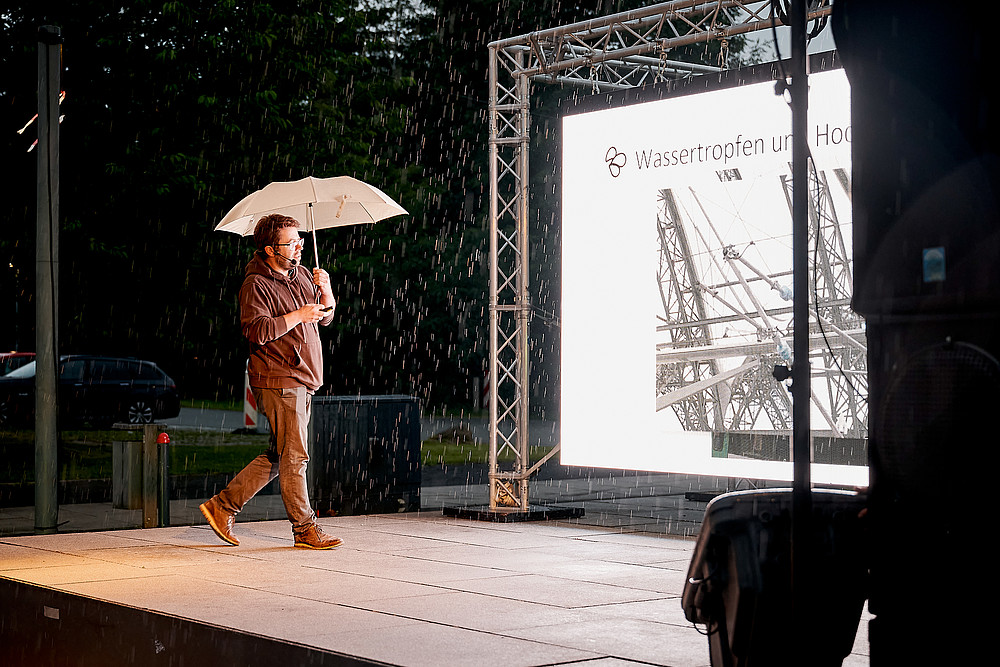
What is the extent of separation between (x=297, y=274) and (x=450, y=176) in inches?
1280

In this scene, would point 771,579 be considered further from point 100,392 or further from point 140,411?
point 140,411

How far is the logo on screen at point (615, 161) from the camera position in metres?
11.1

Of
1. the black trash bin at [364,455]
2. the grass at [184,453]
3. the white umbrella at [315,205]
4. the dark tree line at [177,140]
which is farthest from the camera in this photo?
the dark tree line at [177,140]

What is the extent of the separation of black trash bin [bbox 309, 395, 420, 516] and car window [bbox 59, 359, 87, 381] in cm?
1739

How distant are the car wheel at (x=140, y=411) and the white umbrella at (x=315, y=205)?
61.7 ft

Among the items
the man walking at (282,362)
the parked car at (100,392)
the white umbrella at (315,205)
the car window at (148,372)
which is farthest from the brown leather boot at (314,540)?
the car window at (148,372)

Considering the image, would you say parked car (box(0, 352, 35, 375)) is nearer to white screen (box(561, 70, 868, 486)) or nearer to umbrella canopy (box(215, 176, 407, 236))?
umbrella canopy (box(215, 176, 407, 236))

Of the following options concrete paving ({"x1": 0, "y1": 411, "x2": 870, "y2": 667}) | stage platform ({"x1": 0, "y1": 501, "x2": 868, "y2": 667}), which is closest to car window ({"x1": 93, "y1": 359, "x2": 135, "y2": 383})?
concrete paving ({"x1": 0, "y1": 411, "x2": 870, "y2": 667})

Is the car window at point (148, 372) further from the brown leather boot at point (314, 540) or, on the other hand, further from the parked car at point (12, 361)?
the brown leather boot at point (314, 540)

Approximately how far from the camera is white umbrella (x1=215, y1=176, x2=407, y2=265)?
10.2 metres

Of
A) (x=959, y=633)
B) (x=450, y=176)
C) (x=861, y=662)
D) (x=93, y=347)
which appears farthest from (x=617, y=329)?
(x=450, y=176)

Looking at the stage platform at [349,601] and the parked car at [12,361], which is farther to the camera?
the parked car at [12,361]

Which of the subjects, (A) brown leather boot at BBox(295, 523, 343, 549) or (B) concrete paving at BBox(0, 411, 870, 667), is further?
(A) brown leather boot at BBox(295, 523, 343, 549)

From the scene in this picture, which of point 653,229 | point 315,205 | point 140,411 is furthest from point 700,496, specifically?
point 140,411
